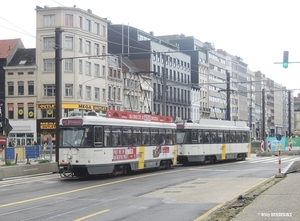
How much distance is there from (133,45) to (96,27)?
13406mm

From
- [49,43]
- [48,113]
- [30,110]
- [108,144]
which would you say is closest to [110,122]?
[108,144]

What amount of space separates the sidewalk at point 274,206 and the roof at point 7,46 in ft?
212

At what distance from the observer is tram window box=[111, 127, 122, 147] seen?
2592 centimetres

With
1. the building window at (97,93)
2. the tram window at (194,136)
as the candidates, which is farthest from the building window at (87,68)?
the tram window at (194,136)

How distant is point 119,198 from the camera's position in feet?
55.7

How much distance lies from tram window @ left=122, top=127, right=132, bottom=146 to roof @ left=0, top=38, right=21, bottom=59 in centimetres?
5201

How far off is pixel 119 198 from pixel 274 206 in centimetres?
569

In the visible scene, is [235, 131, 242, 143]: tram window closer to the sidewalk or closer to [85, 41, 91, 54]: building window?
the sidewalk

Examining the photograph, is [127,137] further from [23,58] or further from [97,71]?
[23,58]

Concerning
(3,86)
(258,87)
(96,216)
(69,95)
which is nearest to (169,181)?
(96,216)

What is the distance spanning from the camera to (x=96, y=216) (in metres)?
13.1

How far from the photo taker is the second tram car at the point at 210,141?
35969mm

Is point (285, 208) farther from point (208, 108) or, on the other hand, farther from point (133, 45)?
point (208, 108)

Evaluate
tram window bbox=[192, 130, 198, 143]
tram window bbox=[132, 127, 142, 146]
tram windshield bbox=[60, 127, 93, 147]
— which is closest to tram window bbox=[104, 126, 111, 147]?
tram windshield bbox=[60, 127, 93, 147]
